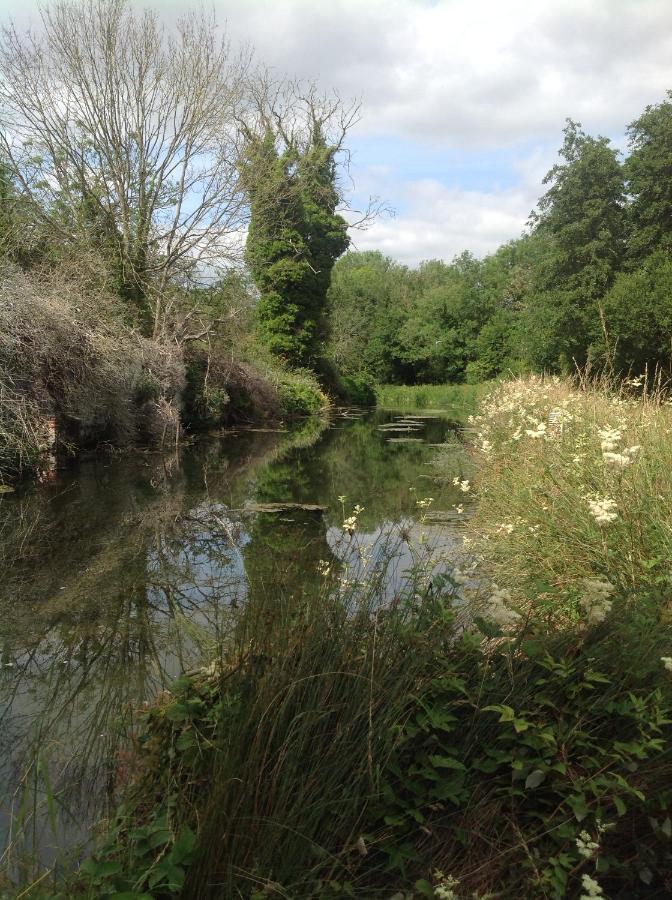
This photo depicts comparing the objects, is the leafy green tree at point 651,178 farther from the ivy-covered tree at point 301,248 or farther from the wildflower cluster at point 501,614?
the wildflower cluster at point 501,614

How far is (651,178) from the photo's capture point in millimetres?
30297

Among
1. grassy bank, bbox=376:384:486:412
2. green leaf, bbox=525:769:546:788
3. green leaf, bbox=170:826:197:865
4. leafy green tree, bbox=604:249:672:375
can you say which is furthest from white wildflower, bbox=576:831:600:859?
grassy bank, bbox=376:384:486:412

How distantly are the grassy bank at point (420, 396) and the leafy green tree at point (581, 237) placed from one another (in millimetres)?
10243

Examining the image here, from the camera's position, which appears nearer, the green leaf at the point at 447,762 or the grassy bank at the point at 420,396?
the green leaf at the point at 447,762

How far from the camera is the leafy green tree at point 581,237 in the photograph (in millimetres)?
31672

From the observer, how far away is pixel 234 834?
2.23 meters

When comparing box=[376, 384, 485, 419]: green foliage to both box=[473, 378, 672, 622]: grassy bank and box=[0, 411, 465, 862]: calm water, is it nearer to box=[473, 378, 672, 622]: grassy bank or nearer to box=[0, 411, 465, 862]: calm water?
box=[0, 411, 465, 862]: calm water

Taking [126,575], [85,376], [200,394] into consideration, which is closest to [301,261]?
[200,394]

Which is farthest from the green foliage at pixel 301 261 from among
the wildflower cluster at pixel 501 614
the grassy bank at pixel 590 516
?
the wildflower cluster at pixel 501 614

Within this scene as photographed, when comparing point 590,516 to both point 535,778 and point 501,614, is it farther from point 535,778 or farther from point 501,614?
point 535,778

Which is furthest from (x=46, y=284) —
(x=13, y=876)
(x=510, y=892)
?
(x=510, y=892)

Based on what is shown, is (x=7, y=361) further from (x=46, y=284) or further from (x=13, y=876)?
(x=13, y=876)

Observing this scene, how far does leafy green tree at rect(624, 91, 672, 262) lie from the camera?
97.9 ft

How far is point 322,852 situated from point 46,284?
14082 millimetres
